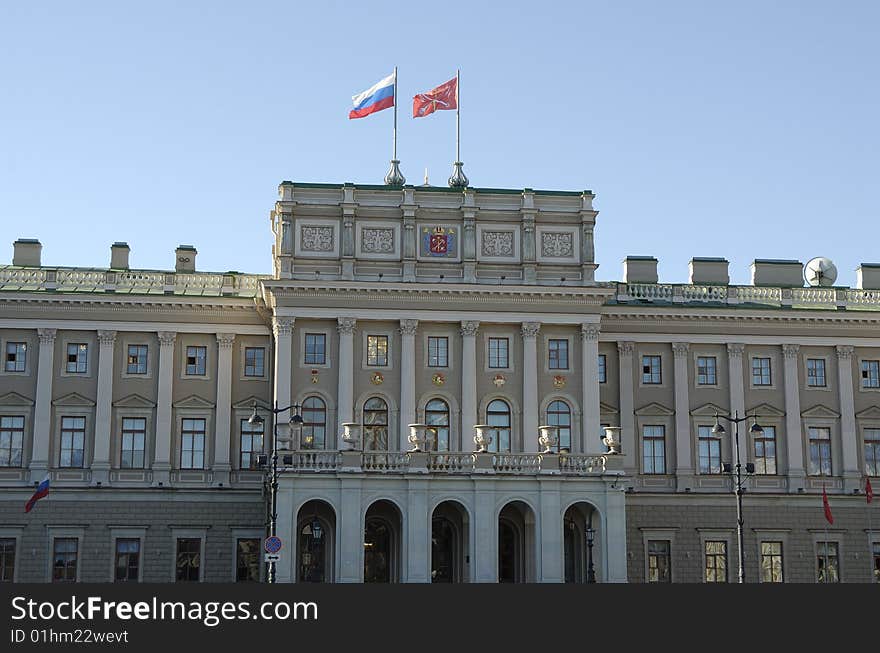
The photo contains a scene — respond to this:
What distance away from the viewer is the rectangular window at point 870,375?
6988 centimetres

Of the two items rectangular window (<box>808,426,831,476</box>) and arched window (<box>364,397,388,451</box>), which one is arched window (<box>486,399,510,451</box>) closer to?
arched window (<box>364,397,388,451</box>)

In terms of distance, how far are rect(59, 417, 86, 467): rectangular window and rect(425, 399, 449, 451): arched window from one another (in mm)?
16250

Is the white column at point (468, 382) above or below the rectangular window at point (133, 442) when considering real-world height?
above

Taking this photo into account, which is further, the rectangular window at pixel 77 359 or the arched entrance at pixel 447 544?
the rectangular window at pixel 77 359

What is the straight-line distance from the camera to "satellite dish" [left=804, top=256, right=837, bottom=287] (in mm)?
72688

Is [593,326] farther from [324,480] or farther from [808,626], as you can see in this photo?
[808,626]

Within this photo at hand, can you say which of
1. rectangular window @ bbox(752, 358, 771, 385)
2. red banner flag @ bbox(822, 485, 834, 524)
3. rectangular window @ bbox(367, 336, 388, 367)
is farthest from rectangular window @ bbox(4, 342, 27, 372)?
red banner flag @ bbox(822, 485, 834, 524)

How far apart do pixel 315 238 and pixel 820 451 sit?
27.1m

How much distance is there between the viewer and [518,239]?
64.3 meters

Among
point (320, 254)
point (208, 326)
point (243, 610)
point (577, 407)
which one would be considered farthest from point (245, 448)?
point (243, 610)

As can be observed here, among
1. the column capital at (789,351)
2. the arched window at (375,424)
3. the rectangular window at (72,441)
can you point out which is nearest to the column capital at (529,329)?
the arched window at (375,424)

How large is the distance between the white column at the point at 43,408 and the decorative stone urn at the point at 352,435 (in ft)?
49.2

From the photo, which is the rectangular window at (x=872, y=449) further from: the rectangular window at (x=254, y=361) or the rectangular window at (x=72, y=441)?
the rectangular window at (x=72, y=441)

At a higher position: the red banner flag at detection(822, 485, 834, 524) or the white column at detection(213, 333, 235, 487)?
the white column at detection(213, 333, 235, 487)
